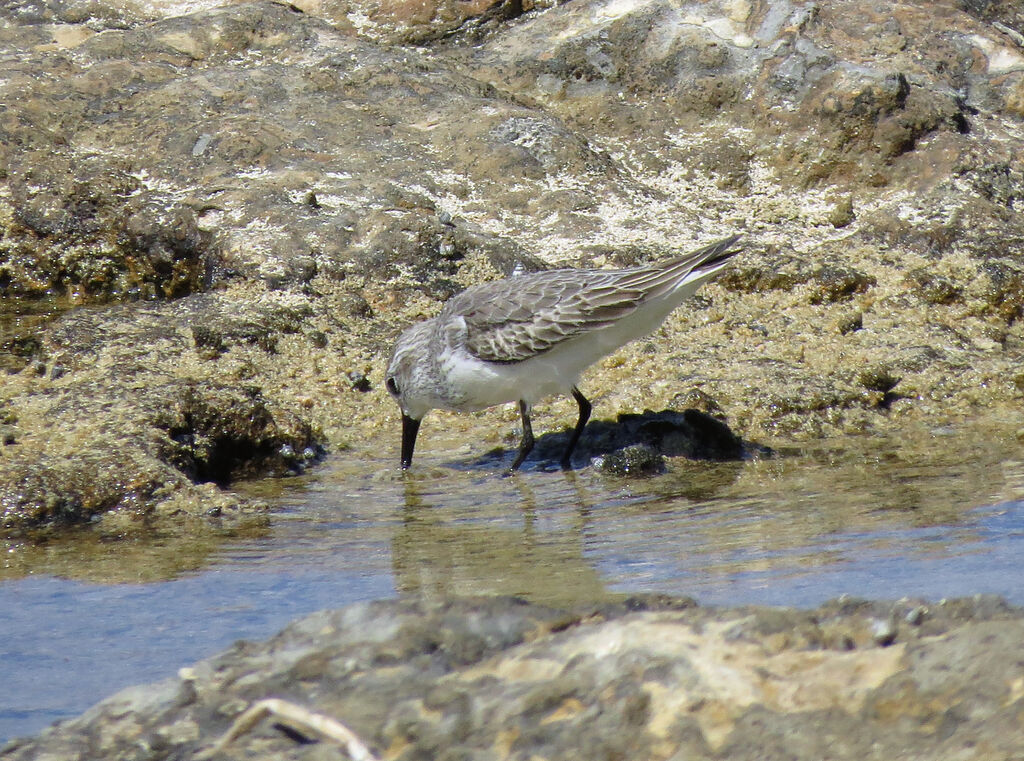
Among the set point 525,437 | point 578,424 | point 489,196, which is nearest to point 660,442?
point 578,424

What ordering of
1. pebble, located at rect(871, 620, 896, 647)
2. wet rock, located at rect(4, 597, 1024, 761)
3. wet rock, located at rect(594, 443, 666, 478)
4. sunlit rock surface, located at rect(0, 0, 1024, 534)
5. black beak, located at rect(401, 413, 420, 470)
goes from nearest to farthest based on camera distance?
1. wet rock, located at rect(4, 597, 1024, 761)
2. pebble, located at rect(871, 620, 896, 647)
3. wet rock, located at rect(594, 443, 666, 478)
4. black beak, located at rect(401, 413, 420, 470)
5. sunlit rock surface, located at rect(0, 0, 1024, 534)

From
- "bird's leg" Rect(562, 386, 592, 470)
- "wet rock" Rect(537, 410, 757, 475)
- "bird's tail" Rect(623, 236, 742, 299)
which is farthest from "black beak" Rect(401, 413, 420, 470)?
"bird's tail" Rect(623, 236, 742, 299)

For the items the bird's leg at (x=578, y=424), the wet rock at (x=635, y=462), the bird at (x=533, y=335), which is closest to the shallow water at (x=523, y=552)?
the wet rock at (x=635, y=462)

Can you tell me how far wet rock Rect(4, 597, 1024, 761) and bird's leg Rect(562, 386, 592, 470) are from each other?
359 centimetres

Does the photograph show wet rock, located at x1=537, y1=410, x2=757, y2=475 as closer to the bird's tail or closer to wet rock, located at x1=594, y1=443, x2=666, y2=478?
wet rock, located at x1=594, y1=443, x2=666, y2=478

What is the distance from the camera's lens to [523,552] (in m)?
4.74

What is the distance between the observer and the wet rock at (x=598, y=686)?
7.75 feet

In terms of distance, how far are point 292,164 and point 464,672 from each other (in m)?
5.94

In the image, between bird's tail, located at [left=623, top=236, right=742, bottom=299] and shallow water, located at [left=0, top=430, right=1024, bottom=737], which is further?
bird's tail, located at [left=623, top=236, right=742, bottom=299]

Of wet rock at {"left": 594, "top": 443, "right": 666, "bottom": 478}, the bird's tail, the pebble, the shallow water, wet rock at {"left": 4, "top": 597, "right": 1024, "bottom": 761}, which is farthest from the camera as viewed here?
the bird's tail

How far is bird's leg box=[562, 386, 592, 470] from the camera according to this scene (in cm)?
647

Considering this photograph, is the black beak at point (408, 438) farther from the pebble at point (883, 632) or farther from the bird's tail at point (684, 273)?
Result: the pebble at point (883, 632)

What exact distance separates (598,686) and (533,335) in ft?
12.9

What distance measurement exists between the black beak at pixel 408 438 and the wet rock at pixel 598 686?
141 inches
